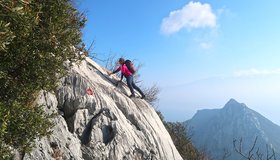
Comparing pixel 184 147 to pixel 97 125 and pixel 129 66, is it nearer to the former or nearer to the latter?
pixel 129 66

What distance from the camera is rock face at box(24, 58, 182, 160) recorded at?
1622cm

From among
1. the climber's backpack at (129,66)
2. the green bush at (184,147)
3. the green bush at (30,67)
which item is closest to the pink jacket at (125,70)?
the climber's backpack at (129,66)

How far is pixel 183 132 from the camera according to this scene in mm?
55781

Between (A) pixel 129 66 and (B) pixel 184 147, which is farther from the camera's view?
(B) pixel 184 147

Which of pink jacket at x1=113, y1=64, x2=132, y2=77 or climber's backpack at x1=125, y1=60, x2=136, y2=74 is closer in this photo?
pink jacket at x1=113, y1=64, x2=132, y2=77

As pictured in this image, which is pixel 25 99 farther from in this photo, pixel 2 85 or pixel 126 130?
pixel 126 130

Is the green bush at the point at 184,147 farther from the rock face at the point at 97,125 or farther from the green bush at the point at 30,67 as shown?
the green bush at the point at 30,67

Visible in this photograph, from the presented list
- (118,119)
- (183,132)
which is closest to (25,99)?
(118,119)

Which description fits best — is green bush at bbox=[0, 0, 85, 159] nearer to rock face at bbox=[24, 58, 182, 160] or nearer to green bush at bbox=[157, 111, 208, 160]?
rock face at bbox=[24, 58, 182, 160]

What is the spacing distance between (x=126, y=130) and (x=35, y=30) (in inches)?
397

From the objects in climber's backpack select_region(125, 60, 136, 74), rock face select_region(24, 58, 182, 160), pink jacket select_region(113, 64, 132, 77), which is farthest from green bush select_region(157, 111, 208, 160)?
pink jacket select_region(113, 64, 132, 77)

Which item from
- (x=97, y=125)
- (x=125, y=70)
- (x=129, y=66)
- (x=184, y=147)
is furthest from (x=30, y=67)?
(x=184, y=147)

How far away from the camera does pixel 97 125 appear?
18.5 m

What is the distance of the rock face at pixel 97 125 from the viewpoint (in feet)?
53.2
